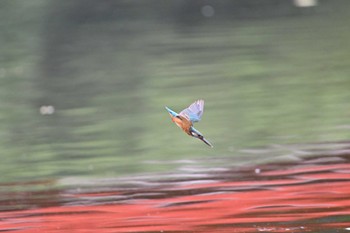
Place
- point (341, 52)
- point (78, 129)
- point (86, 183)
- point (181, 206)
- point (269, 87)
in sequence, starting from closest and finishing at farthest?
point (181, 206) → point (86, 183) → point (78, 129) → point (269, 87) → point (341, 52)

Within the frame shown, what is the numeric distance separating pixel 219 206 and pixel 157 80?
1554 millimetres

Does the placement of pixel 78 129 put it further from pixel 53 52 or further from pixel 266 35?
pixel 266 35

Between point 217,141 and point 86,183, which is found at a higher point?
point 217,141

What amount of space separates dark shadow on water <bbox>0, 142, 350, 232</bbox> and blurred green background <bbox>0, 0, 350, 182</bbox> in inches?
5.8

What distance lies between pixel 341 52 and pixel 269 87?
56 cm

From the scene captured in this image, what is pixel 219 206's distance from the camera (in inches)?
106

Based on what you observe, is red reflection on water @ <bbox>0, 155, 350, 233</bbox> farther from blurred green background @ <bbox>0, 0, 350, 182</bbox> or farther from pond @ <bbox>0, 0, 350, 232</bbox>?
blurred green background @ <bbox>0, 0, 350, 182</bbox>

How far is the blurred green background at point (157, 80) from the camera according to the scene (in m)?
3.45

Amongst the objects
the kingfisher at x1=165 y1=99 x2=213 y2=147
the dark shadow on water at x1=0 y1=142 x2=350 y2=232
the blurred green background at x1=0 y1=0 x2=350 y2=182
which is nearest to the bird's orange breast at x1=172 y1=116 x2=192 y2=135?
the kingfisher at x1=165 y1=99 x2=213 y2=147

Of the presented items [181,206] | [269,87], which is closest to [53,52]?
[269,87]

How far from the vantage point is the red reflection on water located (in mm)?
2445

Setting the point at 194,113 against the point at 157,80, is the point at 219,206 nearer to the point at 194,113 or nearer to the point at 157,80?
the point at 194,113

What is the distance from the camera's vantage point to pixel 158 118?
149 inches

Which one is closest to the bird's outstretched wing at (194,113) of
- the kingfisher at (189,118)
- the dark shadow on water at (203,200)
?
the kingfisher at (189,118)
